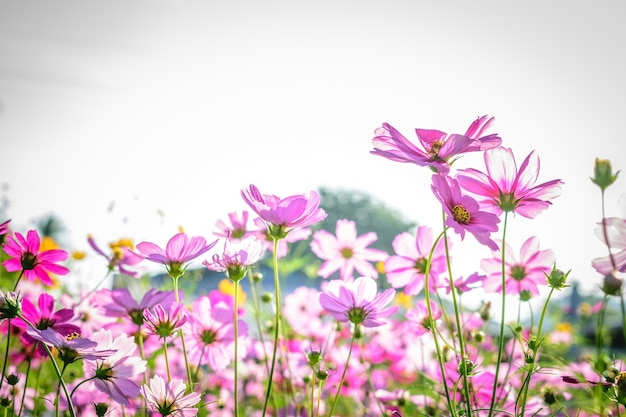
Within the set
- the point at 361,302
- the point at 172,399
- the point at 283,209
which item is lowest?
the point at 172,399

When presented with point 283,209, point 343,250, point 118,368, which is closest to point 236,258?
point 283,209

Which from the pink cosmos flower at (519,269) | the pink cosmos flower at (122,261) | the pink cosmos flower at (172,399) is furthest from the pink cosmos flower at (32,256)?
the pink cosmos flower at (519,269)

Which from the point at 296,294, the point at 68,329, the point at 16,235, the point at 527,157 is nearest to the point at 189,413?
the point at 68,329

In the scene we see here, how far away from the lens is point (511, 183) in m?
0.55

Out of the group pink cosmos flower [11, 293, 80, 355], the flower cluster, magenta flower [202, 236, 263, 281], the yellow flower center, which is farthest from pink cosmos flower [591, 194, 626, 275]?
pink cosmos flower [11, 293, 80, 355]

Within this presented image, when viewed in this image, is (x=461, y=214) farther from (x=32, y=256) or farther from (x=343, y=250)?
(x=32, y=256)

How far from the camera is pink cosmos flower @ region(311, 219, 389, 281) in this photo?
0.95 meters

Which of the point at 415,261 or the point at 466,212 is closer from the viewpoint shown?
the point at 466,212

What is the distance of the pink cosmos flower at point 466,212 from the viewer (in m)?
0.50

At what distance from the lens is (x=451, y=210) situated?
51 cm

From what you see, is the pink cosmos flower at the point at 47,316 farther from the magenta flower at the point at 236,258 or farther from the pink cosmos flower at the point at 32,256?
the magenta flower at the point at 236,258

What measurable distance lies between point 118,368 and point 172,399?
87 mm

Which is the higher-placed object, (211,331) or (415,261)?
Answer: (415,261)

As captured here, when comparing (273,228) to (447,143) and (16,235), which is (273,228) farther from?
(16,235)
